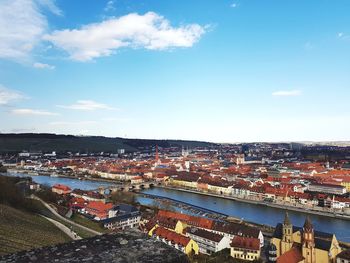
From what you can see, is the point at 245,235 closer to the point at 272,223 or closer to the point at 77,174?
the point at 272,223

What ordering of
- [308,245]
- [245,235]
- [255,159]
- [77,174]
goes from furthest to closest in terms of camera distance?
[255,159]
[77,174]
[245,235]
[308,245]

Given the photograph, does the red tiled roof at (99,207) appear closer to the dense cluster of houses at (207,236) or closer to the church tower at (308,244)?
the dense cluster of houses at (207,236)

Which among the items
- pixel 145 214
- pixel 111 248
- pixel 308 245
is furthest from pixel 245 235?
pixel 111 248

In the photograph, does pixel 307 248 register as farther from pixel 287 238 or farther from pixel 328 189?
pixel 328 189

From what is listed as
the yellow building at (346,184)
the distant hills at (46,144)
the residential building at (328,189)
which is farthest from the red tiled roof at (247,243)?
the distant hills at (46,144)

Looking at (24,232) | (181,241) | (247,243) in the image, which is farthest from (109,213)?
(247,243)

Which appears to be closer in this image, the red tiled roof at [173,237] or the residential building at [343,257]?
the residential building at [343,257]

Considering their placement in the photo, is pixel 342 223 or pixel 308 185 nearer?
pixel 342 223
